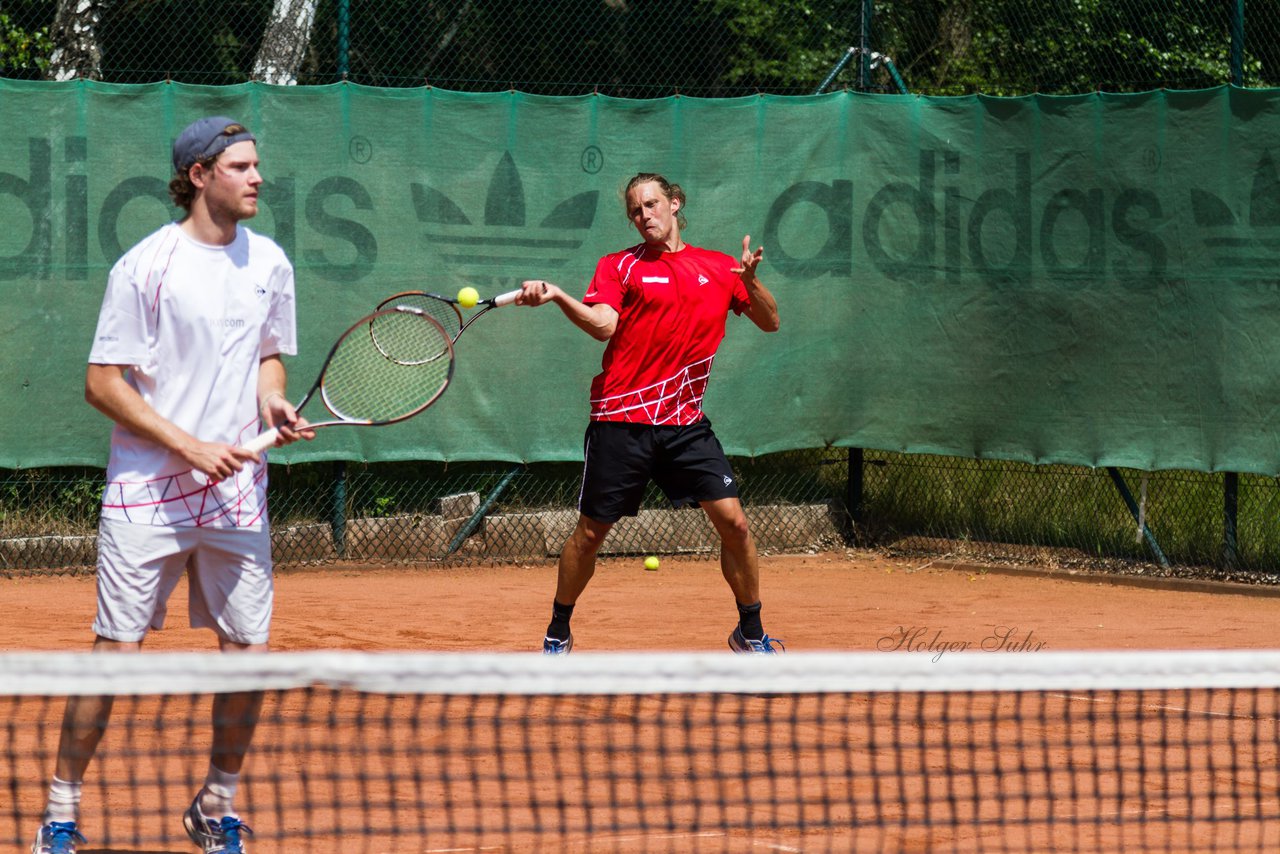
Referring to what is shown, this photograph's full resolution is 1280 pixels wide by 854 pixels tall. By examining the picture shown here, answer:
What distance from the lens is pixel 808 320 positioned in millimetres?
8625

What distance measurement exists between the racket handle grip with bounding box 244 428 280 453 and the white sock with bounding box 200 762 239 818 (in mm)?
689

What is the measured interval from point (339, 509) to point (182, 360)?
491cm

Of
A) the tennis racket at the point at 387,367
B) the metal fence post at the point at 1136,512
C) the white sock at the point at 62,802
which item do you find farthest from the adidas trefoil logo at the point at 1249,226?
the white sock at the point at 62,802

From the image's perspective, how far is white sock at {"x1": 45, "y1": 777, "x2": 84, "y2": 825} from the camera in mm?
3354

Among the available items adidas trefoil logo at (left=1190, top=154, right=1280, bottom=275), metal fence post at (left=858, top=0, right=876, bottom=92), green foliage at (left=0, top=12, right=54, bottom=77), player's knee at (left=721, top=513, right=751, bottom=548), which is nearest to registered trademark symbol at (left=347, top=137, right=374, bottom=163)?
green foliage at (left=0, top=12, right=54, bottom=77)

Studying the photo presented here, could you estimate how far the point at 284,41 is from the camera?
32.0 ft

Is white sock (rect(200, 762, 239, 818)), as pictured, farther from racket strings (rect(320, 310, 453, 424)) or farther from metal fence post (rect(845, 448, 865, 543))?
metal fence post (rect(845, 448, 865, 543))

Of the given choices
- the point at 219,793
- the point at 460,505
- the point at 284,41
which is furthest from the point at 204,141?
the point at 284,41

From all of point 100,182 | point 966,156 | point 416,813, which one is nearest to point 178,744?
point 416,813

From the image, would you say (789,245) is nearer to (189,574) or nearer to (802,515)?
(802,515)

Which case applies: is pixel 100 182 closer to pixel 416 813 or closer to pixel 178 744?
pixel 178 744

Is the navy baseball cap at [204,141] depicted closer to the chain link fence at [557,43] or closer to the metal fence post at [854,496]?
the chain link fence at [557,43]

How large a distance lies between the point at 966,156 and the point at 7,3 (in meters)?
5.99

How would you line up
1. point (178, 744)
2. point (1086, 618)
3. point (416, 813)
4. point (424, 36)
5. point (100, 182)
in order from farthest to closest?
point (424, 36)
point (100, 182)
point (1086, 618)
point (178, 744)
point (416, 813)
